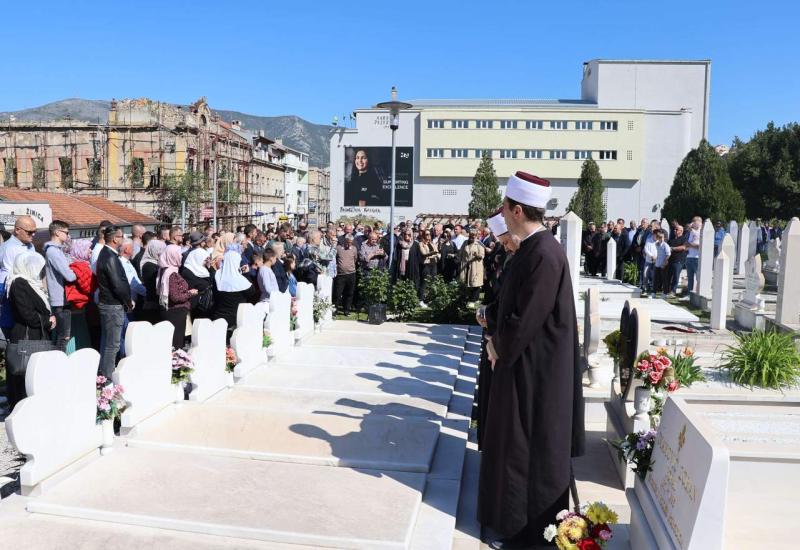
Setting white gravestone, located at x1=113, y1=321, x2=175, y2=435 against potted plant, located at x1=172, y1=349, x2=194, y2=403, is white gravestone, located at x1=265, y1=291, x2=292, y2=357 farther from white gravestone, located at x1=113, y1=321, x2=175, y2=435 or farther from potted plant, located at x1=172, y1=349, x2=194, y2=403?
white gravestone, located at x1=113, y1=321, x2=175, y2=435

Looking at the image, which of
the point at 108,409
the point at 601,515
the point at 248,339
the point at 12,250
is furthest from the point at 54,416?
the point at 12,250

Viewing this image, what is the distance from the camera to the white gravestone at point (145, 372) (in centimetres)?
544

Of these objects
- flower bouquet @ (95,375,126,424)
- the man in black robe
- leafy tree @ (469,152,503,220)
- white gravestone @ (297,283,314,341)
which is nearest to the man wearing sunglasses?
flower bouquet @ (95,375,126,424)

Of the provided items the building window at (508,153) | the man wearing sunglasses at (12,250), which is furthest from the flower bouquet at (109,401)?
the building window at (508,153)

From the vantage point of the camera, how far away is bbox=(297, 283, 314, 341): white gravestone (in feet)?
33.4

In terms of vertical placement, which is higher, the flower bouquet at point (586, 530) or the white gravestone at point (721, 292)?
the white gravestone at point (721, 292)

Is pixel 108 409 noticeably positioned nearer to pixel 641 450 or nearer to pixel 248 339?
pixel 248 339

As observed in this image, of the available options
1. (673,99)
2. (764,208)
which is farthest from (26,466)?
(673,99)

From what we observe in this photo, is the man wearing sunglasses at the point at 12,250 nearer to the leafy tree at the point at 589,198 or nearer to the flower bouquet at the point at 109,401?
the flower bouquet at the point at 109,401

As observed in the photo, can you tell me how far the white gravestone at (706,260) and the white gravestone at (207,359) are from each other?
12072 millimetres

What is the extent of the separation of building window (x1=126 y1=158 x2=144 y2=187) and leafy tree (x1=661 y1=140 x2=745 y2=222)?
3871 cm

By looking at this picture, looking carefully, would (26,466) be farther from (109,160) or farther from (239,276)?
(109,160)

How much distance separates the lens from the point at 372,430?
228 inches

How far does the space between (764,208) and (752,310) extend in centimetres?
4192
